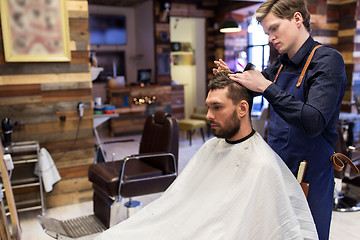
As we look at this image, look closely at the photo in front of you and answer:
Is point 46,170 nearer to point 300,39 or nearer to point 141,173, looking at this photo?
point 141,173

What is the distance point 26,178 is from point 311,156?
2372 millimetres

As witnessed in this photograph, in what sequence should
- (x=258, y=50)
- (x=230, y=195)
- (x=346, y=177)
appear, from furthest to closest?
(x=258, y=50) < (x=346, y=177) < (x=230, y=195)

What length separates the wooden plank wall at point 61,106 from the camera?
276 cm

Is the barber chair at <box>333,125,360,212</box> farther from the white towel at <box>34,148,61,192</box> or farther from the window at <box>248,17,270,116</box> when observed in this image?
the window at <box>248,17,270,116</box>

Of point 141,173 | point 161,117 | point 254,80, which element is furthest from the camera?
point 161,117

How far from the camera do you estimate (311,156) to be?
120 cm

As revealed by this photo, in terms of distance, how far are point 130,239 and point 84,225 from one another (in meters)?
1.49

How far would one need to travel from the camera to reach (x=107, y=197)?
8.07ft

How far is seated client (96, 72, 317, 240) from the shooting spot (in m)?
1.12

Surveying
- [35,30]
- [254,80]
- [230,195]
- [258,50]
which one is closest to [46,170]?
[35,30]

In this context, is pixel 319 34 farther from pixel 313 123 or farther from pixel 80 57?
pixel 313 123

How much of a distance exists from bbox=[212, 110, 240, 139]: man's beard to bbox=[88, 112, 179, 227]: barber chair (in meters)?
1.19

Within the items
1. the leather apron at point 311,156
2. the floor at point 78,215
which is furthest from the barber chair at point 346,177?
the leather apron at point 311,156

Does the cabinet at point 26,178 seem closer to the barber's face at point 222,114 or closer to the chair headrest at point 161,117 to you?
the chair headrest at point 161,117
